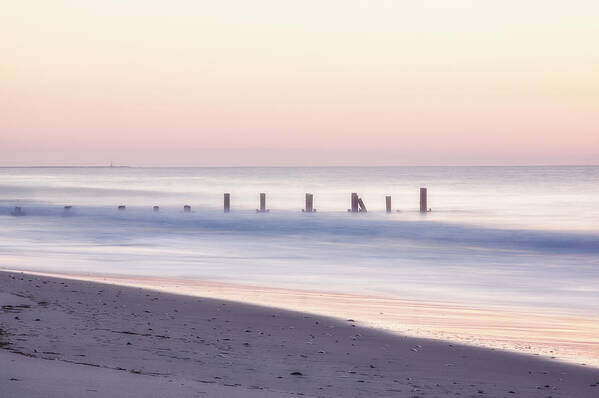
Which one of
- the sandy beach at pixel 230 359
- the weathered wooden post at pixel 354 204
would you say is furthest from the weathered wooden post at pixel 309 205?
the sandy beach at pixel 230 359

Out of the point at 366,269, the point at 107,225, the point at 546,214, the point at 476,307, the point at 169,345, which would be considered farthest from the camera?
the point at 546,214

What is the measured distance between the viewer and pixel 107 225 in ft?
118

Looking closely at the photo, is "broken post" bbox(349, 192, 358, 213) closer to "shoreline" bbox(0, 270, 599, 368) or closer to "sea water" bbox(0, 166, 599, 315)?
"sea water" bbox(0, 166, 599, 315)

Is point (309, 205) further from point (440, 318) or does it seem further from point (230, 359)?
point (230, 359)

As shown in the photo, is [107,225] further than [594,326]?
Yes

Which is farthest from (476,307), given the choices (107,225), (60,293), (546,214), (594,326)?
(546,214)

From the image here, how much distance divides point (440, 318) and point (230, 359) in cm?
444

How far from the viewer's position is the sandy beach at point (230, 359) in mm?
5637

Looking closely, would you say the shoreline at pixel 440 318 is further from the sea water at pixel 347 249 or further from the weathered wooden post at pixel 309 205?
the weathered wooden post at pixel 309 205

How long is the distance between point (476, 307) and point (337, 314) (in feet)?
8.89

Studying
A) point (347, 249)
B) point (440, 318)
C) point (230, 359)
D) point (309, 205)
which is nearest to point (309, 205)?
point (309, 205)

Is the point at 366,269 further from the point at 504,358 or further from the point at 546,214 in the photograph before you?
the point at 546,214

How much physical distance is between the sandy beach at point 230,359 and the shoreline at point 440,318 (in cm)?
46

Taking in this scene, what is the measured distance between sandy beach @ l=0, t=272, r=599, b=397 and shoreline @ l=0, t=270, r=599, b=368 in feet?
1.51
